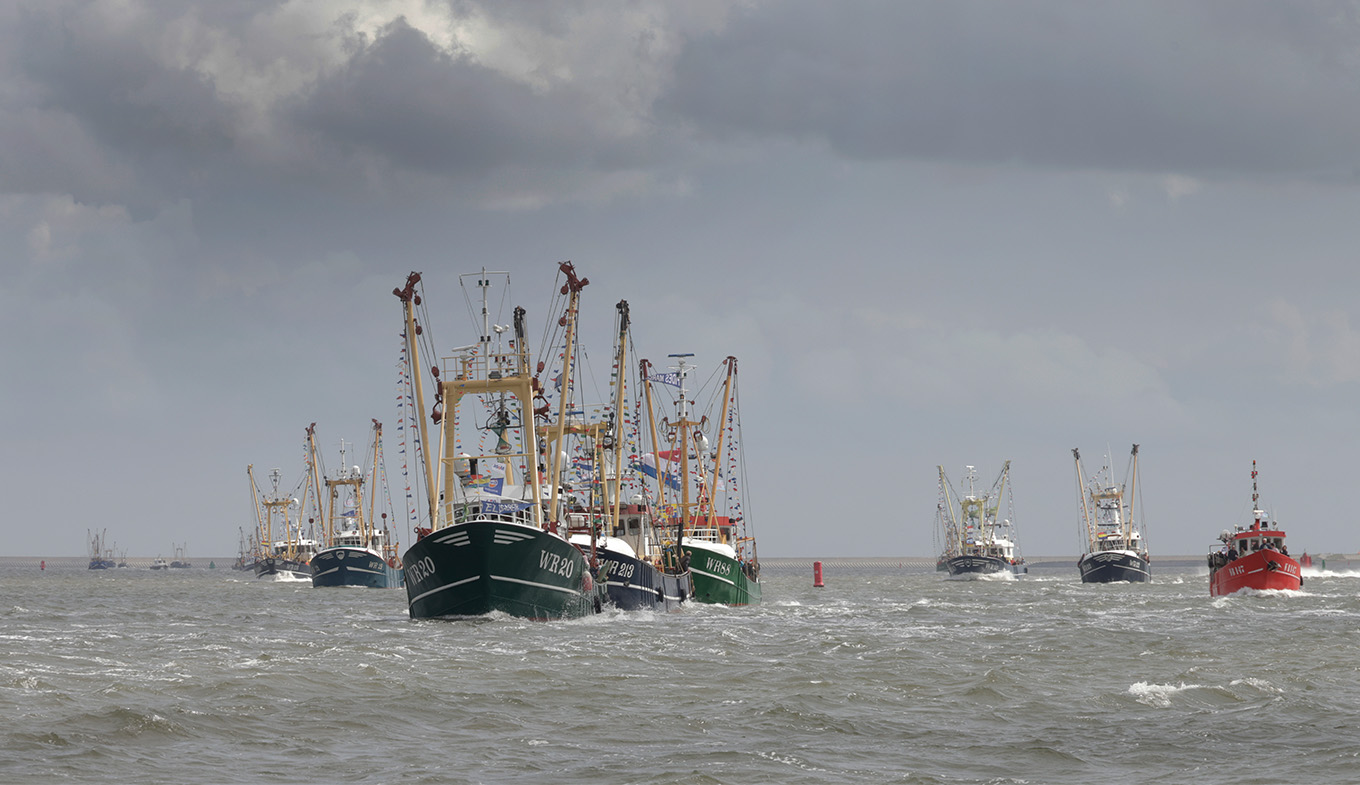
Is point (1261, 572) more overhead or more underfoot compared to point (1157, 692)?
more underfoot

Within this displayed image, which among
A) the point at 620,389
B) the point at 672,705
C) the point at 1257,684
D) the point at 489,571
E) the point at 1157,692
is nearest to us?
the point at 672,705

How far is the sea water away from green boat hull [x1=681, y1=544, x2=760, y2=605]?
25870mm

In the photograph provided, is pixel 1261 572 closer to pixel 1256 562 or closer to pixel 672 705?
pixel 1256 562

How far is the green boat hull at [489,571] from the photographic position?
5903 centimetres

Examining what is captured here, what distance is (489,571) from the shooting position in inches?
2338

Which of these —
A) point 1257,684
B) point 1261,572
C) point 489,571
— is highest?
point 489,571

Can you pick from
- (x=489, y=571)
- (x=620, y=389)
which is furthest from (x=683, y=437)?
(x=489, y=571)

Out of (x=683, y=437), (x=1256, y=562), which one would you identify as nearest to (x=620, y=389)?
(x=683, y=437)

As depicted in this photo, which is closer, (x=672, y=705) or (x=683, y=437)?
(x=672, y=705)

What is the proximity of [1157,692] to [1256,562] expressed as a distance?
72.7 meters

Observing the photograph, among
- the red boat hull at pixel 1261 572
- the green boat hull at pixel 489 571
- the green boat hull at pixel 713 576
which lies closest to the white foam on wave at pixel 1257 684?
the green boat hull at pixel 489 571

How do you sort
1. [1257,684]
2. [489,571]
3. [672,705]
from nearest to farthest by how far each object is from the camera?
[672,705]
[1257,684]
[489,571]

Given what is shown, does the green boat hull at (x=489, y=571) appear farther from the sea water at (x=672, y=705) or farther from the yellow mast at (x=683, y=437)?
the yellow mast at (x=683, y=437)

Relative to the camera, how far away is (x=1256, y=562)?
10194 centimetres
